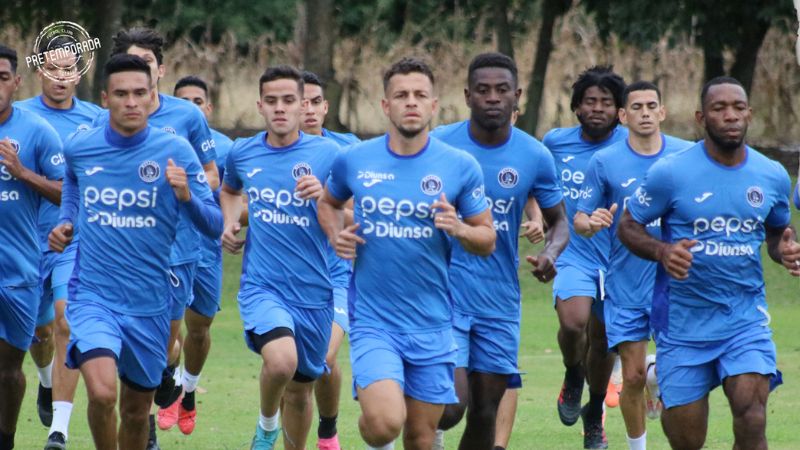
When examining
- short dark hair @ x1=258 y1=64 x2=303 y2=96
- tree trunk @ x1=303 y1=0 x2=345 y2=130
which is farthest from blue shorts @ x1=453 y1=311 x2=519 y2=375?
tree trunk @ x1=303 y1=0 x2=345 y2=130

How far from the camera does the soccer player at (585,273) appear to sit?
12.2 m

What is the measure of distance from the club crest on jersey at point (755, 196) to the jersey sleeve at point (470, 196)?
1455 mm

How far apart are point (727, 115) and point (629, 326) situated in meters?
2.66

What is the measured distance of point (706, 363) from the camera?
9.09 m

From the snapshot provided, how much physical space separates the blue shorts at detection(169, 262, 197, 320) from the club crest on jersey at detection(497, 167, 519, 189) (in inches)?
115

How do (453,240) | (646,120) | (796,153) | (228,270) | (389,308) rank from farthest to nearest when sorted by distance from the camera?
(796,153) → (228,270) → (646,120) → (453,240) → (389,308)

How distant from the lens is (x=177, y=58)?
119 ft

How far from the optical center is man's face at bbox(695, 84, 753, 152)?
29.6 ft

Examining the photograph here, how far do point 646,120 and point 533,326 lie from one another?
9.79 meters

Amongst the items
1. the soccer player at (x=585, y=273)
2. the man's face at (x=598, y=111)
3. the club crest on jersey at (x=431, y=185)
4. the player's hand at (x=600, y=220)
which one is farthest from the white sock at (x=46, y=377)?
the club crest on jersey at (x=431, y=185)

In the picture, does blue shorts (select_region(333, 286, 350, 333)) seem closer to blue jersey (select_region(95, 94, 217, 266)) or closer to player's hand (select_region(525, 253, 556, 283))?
blue jersey (select_region(95, 94, 217, 266))

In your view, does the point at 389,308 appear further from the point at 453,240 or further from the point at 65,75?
the point at 65,75

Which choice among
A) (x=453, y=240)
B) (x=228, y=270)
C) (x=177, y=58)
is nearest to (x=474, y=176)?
(x=453, y=240)

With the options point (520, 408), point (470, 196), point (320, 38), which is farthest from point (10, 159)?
point (320, 38)
